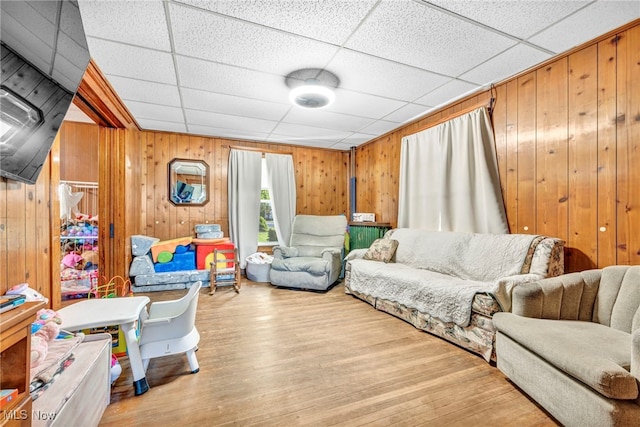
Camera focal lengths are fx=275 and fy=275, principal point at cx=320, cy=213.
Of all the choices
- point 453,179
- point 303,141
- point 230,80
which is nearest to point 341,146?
point 303,141

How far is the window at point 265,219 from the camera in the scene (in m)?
5.05

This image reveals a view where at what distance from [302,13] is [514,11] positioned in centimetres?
135

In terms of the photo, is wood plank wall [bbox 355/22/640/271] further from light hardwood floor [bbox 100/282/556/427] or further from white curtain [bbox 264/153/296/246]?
white curtain [bbox 264/153/296/246]

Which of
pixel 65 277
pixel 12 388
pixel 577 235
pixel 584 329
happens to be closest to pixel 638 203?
pixel 577 235

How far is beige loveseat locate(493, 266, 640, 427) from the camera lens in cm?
121

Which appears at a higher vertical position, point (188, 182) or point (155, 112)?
point (155, 112)

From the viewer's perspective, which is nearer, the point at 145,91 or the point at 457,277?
the point at 457,277

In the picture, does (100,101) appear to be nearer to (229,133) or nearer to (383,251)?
(229,133)

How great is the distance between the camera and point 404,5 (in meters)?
1.70

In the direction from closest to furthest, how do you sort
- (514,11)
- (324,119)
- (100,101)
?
(514,11) < (100,101) < (324,119)

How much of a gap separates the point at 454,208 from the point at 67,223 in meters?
4.64

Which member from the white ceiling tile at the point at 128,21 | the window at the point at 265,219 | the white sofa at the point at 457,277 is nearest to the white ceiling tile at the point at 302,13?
the white ceiling tile at the point at 128,21

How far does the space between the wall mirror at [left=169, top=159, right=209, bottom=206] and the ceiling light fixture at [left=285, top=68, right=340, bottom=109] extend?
7.90 feet

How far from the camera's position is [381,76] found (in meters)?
2.57
